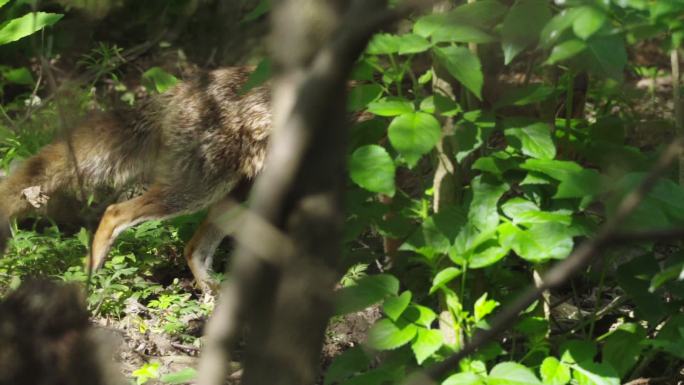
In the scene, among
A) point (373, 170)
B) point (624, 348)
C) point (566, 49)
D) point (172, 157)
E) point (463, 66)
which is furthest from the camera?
point (172, 157)

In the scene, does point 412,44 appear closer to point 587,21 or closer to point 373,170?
point 373,170

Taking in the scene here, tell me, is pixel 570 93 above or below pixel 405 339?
above

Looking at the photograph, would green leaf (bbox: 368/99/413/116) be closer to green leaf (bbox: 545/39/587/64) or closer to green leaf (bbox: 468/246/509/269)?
green leaf (bbox: 468/246/509/269)

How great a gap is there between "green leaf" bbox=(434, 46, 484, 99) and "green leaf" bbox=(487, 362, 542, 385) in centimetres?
91

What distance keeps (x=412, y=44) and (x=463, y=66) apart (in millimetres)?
161

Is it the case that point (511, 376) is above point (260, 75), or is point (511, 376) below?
below

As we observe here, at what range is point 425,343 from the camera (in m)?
3.20

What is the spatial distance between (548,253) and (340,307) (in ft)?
2.16

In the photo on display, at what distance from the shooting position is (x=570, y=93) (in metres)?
3.55

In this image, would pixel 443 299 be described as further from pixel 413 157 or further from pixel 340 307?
pixel 413 157

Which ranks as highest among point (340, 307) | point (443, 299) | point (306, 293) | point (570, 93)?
point (306, 293)

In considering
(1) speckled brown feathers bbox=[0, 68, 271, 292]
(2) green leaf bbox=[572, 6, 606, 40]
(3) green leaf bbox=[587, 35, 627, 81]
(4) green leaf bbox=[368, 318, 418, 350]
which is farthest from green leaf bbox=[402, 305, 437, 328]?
(1) speckled brown feathers bbox=[0, 68, 271, 292]

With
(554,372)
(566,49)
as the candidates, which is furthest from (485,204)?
(566,49)

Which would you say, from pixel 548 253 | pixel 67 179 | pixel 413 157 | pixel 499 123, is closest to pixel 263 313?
pixel 413 157
